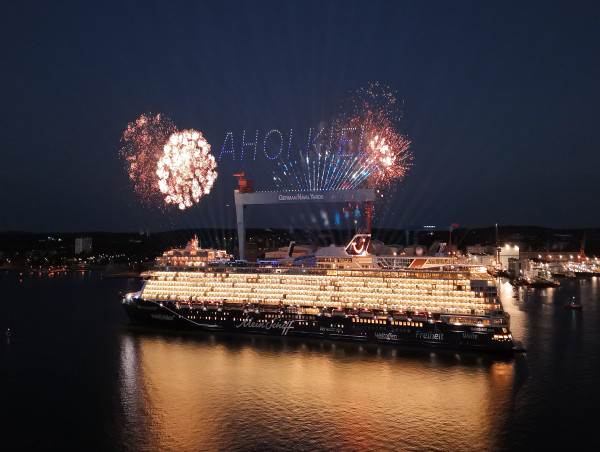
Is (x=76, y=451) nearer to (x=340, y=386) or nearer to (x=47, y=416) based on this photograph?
(x=47, y=416)

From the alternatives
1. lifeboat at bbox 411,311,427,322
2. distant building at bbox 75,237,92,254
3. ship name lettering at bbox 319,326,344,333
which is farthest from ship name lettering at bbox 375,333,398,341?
distant building at bbox 75,237,92,254

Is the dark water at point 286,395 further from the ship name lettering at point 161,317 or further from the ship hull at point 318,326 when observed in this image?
the ship name lettering at point 161,317

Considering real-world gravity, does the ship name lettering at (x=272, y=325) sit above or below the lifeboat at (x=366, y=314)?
below

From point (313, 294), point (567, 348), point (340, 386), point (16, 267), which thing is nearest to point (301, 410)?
point (340, 386)

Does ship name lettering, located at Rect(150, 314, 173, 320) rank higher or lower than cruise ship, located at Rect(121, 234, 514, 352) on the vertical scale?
lower

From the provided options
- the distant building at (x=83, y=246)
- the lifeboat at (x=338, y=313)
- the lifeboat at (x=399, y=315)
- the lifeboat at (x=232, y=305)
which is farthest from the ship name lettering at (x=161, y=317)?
the distant building at (x=83, y=246)

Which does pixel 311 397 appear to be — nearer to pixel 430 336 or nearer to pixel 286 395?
pixel 286 395

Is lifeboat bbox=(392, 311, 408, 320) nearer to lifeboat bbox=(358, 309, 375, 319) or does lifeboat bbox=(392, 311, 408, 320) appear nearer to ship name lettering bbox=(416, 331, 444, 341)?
ship name lettering bbox=(416, 331, 444, 341)
